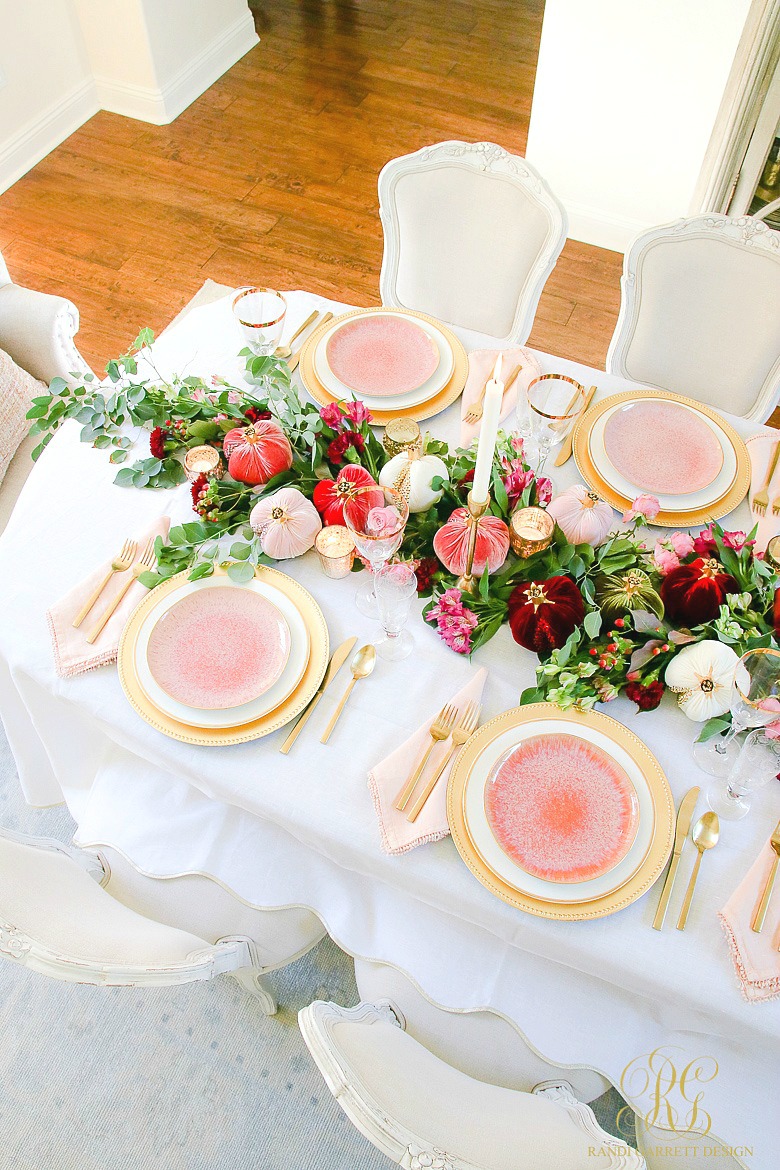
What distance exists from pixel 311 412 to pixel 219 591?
1.20 feet

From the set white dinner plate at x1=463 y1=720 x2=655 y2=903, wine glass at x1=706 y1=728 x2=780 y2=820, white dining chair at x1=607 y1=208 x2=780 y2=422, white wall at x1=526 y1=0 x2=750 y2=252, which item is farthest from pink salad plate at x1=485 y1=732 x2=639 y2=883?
white wall at x1=526 y1=0 x2=750 y2=252

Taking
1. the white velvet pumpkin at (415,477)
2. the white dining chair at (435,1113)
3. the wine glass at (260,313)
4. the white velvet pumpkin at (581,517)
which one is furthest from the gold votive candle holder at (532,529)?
the white dining chair at (435,1113)

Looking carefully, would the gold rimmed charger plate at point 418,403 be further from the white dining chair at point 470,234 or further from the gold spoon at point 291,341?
the white dining chair at point 470,234

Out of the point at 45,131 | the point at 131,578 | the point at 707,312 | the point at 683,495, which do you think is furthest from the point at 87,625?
the point at 45,131

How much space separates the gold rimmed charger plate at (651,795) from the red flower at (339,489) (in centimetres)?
42

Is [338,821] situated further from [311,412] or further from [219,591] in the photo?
[311,412]

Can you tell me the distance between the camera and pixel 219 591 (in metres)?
1.40

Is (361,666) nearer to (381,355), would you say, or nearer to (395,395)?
(395,395)

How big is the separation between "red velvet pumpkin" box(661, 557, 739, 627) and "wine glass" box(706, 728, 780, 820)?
0.19 meters

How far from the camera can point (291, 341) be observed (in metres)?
1.76

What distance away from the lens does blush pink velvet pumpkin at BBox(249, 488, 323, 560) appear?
1376mm

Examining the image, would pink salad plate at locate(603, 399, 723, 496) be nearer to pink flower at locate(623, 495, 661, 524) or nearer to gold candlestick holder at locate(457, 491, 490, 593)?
pink flower at locate(623, 495, 661, 524)

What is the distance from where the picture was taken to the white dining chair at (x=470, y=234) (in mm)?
1878

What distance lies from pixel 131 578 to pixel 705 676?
2.95 ft
